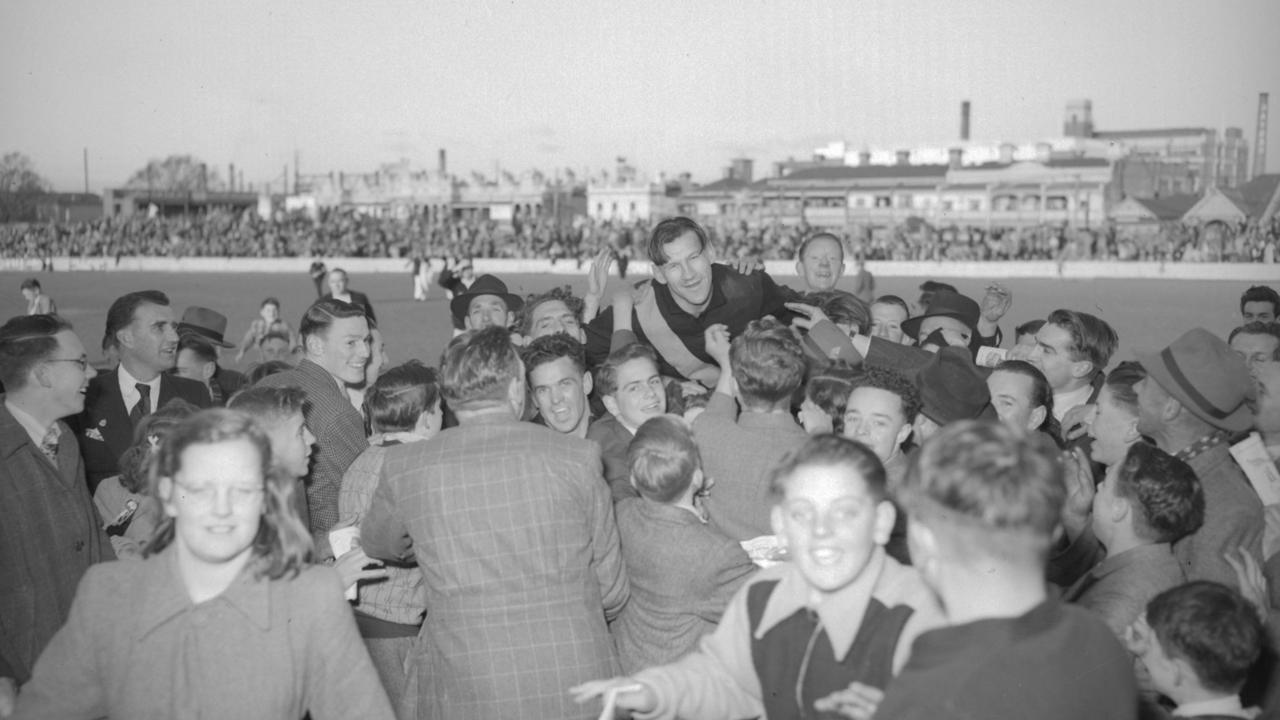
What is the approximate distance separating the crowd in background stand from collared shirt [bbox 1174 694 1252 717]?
138ft

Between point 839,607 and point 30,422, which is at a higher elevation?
point 30,422

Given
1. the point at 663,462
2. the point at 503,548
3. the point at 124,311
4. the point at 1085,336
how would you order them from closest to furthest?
the point at 503,548 < the point at 663,462 < the point at 1085,336 < the point at 124,311

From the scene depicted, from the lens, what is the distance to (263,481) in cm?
285

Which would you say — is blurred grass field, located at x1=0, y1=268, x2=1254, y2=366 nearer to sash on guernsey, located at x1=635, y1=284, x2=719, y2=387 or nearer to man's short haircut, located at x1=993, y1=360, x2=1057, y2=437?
sash on guernsey, located at x1=635, y1=284, x2=719, y2=387

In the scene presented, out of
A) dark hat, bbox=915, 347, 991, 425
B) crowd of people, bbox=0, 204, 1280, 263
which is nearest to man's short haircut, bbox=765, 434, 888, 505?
dark hat, bbox=915, 347, 991, 425

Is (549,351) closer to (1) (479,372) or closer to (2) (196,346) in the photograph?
(1) (479,372)

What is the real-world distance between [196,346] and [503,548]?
505cm

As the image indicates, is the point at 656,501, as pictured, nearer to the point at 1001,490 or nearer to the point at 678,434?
the point at 678,434

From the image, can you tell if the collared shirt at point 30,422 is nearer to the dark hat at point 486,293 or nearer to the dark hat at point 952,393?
the dark hat at point 952,393

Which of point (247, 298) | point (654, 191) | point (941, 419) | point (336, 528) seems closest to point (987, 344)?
point (941, 419)

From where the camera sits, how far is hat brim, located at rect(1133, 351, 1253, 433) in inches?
170

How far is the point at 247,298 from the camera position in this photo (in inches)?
1243

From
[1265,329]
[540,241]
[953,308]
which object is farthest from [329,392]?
[540,241]

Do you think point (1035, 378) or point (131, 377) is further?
point (131, 377)
